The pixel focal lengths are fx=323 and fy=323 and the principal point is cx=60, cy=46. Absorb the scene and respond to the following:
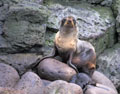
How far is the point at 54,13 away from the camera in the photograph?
700 centimetres

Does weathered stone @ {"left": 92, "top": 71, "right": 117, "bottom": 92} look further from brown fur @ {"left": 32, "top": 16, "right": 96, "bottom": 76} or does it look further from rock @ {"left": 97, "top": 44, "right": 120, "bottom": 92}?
rock @ {"left": 97, "top": 44, "right": 120, "bottom": 92}

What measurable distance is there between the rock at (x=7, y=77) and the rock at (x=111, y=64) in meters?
2.85

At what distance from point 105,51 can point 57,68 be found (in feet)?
8.74

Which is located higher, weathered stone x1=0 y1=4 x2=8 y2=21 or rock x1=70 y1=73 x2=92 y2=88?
weathered stone x1=0 y1=4 x2=8 y2=21

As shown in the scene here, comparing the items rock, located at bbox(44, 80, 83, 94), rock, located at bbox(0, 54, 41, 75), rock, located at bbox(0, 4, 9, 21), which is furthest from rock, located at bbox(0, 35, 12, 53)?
rock, located at bbox(44, 80, 83, 94)

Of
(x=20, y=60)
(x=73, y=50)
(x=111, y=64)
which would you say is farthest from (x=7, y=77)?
(x=111, y=64)

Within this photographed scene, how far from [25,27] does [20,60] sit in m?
0.73

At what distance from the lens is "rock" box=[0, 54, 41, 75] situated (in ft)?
17.0

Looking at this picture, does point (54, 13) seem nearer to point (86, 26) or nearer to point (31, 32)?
point (86, 26)

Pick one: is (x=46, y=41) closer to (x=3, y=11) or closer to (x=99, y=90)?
(x=3, y=11)

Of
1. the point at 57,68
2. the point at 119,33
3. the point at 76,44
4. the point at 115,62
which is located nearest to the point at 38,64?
the point at 57,68

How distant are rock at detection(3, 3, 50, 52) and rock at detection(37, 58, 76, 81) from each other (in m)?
0.86

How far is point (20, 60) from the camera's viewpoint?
210 inches

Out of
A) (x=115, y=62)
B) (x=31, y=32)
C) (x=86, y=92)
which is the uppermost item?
(x=31, y=32)
